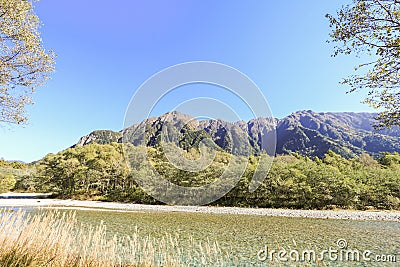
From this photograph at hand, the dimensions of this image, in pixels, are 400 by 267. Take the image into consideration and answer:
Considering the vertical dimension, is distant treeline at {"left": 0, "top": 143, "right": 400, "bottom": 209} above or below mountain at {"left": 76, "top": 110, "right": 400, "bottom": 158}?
below

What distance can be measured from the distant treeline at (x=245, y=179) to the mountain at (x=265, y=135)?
18.8ft

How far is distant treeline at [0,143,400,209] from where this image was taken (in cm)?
2547

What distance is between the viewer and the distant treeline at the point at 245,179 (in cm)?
2547

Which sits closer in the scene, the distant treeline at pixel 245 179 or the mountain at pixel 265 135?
the distant treeline at pixel 245 179

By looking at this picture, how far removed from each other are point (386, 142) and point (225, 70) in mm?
119664

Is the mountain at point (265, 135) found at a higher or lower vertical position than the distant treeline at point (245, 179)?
higher

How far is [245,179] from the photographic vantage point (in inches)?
1102

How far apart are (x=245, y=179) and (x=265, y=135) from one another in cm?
2559

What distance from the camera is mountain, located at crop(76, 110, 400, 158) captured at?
45094 millimetres

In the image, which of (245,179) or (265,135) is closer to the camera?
(245,179)

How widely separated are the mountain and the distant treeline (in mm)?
5739

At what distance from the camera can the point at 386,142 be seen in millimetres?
108188

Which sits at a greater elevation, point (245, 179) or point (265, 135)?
point (265, 135)

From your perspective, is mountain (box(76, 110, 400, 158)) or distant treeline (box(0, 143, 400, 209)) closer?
distant treeline (box(0, 143, 400, 209))
